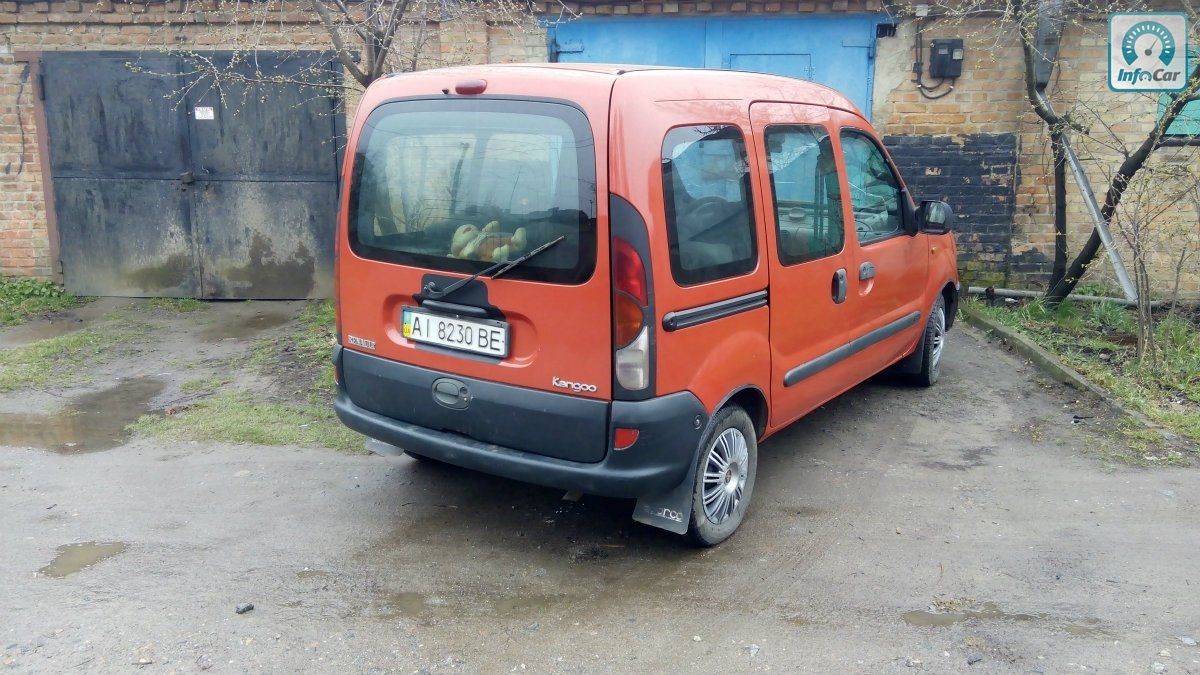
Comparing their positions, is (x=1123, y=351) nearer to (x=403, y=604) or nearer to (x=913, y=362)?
(x=913, y=362)

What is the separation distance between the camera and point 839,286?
4625mm

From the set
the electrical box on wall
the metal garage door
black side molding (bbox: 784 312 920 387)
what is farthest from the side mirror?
the metal garage door

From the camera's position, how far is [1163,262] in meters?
8.07

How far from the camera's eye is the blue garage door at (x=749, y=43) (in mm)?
8320

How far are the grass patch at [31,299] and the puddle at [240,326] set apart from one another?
163 cm

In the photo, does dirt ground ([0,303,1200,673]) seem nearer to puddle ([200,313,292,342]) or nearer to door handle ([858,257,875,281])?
door handle ([858,257,875,281])

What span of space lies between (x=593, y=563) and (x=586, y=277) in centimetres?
123

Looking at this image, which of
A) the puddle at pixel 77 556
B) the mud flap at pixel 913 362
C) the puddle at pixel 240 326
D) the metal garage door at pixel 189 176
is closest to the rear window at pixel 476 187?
the puddle at pixel 77 556

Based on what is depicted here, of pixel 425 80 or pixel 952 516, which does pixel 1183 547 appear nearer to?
pixel 952 516

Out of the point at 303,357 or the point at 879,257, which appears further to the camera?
the point at 303,357

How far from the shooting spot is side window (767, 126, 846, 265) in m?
4.17

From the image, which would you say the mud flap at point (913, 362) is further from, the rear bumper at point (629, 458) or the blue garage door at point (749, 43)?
the blue garage door at point (749, 43)

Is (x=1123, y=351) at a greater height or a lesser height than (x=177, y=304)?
lesser

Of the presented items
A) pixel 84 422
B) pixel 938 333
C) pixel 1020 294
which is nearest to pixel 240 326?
pixel 84 422
